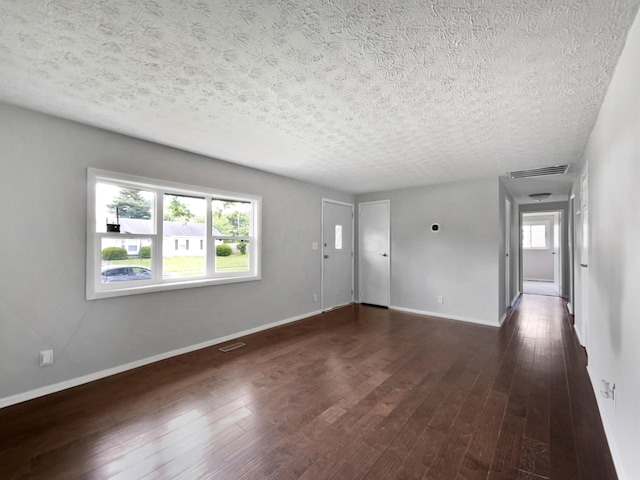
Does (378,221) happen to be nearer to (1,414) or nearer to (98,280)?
(98,280)

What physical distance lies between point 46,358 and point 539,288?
33.4ft

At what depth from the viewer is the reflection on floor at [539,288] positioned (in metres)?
7.18

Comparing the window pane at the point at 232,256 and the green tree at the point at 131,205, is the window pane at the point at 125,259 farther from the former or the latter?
the window pane at the point at 232,256

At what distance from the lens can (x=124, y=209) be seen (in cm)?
291

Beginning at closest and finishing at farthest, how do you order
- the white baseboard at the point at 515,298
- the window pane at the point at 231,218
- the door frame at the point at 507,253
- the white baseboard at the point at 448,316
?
1. the window pane at the point at 231,218
2. the white baseboard at the point at 448,316
3. the door frame at the point at 507,253
4. the white baseboard at the point at 515,298

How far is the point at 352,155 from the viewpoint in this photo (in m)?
3.41

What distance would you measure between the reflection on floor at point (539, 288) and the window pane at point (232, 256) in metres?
7.33

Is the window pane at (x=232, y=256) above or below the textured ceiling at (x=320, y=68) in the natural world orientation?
below

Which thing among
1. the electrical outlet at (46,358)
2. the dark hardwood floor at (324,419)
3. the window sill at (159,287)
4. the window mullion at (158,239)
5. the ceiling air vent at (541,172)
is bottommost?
the dark hardwood floor at (324,419)

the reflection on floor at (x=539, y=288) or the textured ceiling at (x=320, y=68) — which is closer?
the textured ceiling at (x=320, y=68)

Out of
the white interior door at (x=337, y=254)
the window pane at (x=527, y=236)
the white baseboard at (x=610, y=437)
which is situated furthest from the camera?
the window pane at (x=527, y=236)

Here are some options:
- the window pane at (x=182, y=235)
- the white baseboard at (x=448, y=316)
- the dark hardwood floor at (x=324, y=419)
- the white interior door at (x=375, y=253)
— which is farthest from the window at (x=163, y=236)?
the white baseboard at (x=448, y=316)

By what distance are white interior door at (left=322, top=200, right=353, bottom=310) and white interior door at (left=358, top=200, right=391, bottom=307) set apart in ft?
0.84

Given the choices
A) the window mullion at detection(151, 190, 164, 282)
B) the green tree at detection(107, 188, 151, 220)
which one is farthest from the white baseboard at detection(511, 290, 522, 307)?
the green tree at detection(107, 188, 151, 220)
